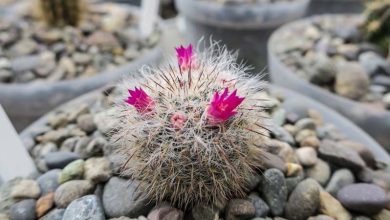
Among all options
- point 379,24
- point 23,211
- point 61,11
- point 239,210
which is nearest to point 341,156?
point 239,210

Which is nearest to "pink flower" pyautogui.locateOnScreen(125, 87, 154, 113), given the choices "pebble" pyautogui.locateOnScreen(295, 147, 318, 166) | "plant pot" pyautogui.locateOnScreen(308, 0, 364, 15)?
"pebble" pyautogui.locateOnScreen(295, 147, 318, 166)

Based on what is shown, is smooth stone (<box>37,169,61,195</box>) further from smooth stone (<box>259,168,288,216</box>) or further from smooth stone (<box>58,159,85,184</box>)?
smooth stone (<box>259,168,288,216</box>)

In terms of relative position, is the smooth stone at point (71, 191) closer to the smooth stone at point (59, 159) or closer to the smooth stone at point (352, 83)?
the smooth stone at point (59, 159)

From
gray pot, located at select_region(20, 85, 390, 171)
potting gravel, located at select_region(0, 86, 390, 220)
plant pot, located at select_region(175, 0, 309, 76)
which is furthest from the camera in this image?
plant pot, located at select_region(175, 0, 309, 76)

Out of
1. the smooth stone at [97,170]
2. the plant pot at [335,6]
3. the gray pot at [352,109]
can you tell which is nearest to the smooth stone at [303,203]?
the smooth stone at [97,170]

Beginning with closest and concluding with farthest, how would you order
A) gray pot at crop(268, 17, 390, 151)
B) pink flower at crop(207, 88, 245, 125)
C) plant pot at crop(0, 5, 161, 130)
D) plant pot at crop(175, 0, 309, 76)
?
pink flower at crop(207, 88, 245, 125)
gray pot at crop(268, 17, 390, 151)
plant pot at crop(0, 5, 161, 130)
plant pot at crop(175, 0, 309, 76)

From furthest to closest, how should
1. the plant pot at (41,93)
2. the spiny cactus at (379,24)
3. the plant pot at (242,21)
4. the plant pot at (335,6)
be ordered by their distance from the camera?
the plant pot at (335,6), the plant pot at (242,21), the spiny cactus at (379,24), the plant pot at (41,93)

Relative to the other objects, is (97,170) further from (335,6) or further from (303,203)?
(335,6)

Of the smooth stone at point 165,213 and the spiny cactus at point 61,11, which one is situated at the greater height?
the spiny cactus at point 61,11
